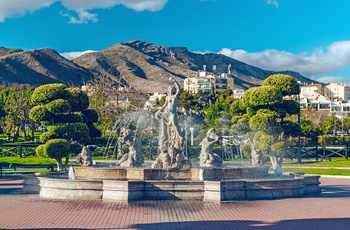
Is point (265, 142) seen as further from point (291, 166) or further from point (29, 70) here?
point (29, 70)

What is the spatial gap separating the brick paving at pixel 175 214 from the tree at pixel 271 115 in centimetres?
2040

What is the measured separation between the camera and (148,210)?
49.7 ft

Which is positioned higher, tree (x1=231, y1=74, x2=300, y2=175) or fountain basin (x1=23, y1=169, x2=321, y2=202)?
tree (x1=231, y1=74, x2=300, y2=175)

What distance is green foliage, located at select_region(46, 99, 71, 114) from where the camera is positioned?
37219mm

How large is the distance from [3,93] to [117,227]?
63.2m

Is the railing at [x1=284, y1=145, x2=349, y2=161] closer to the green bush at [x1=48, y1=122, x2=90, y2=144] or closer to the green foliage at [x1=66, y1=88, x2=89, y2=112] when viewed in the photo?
the green foliage at [x1=66, y1=88, x2=89, y2=112]

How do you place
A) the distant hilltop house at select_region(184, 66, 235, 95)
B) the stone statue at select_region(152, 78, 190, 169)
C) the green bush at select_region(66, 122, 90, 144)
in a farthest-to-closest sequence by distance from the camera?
the distant hilltop house at select_region(184, 66, 235, 95) → the green bush at select_region(66, 122, 90, 144) → the stone statue at select_region(152, 78, 190, 169)

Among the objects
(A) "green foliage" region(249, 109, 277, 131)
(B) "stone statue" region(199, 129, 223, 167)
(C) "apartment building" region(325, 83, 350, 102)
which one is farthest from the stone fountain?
(C) "apartment building" region(325, 83, 350, 102)

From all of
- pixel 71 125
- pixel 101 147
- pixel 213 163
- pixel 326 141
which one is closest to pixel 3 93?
pixel 101 147

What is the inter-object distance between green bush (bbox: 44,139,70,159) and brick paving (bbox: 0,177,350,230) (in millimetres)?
14936

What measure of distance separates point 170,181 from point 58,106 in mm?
21477

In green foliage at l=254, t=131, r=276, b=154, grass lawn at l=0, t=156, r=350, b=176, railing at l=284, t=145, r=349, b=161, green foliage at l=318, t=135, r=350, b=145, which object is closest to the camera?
grass lawn at l=0, t=156, r=350, b=176

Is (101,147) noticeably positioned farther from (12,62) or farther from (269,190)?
(12,62)

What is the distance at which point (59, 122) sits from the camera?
127ft
